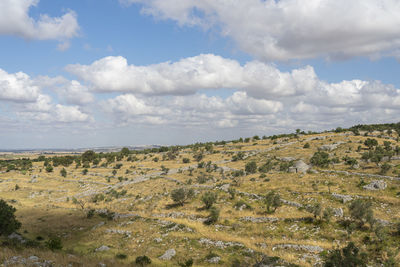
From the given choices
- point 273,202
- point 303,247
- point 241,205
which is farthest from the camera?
point 241,205

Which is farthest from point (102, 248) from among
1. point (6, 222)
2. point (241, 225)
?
point (241, 225)

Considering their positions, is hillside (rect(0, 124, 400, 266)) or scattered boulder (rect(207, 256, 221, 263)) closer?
scattered boulder (rect(207, 256, 221, 263))

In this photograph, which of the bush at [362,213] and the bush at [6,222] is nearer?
the bush at [362,213]

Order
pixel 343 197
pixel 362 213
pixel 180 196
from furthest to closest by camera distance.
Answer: pixel 180 196 → pixel 343 197 → pixel 362 213

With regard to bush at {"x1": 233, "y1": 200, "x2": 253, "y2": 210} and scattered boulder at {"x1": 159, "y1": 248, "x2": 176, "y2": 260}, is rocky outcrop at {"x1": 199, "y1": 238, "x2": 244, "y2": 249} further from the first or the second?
bush at {"x1": 233, "y1": 200, "x2": 253, "y2": 210}

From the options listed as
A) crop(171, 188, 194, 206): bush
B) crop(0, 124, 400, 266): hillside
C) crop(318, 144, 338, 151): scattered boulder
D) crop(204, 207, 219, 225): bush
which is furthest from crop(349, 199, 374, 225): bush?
crop(318, 144, 338, 151): scattered boulder

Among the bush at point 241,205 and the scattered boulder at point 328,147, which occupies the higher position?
the scattered boulder at point 328,147

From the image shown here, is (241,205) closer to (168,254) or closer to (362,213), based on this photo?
(362,213)

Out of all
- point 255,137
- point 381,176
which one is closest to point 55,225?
point 381,176

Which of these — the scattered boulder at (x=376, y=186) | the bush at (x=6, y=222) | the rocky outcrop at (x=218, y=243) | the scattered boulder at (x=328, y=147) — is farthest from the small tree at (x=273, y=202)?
the scattered boulder at (x=328, y=147)

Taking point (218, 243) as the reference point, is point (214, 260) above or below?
above

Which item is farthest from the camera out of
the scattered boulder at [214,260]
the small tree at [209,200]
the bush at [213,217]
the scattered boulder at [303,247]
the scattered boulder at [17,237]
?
the small tree at [209,200]

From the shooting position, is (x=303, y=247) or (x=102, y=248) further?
(x=102, y=248)

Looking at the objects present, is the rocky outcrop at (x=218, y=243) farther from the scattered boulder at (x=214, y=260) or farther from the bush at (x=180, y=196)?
the bush at (x=180, y=196)
